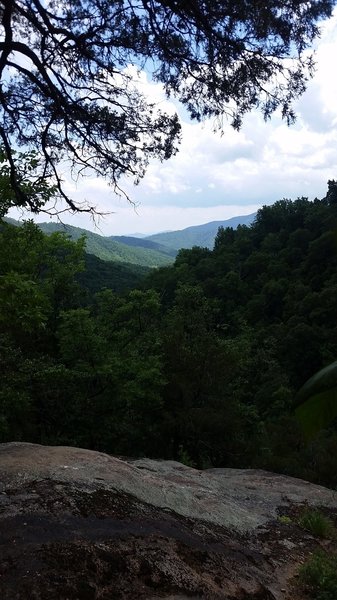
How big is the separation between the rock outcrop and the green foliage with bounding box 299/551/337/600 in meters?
0.15

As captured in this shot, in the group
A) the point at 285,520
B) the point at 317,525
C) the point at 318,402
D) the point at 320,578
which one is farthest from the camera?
the point at 285,520

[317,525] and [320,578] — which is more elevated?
[320,578]

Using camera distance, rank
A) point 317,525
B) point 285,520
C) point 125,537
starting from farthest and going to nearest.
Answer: point 285,520
point 317,525
point 125,537

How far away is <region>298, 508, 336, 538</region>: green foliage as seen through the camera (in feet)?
20.3

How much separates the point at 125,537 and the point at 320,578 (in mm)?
1763

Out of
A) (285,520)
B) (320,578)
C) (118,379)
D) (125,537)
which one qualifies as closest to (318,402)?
(125,537)

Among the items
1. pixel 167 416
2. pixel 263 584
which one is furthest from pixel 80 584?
pixel 167 416

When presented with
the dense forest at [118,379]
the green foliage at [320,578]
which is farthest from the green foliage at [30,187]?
the green foliage at [320,578]

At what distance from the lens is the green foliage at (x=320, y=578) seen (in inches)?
162

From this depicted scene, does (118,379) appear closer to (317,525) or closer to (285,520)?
A: (285,520)

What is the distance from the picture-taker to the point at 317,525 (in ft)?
20.5

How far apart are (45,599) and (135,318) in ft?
58.8

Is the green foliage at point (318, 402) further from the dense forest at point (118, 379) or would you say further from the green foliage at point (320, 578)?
the dense forest at point (118, 379)

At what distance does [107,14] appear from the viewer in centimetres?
521
